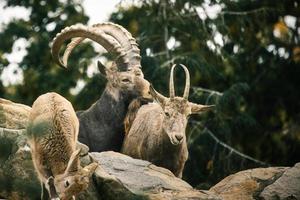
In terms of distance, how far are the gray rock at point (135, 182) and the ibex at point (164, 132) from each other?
1.00 m

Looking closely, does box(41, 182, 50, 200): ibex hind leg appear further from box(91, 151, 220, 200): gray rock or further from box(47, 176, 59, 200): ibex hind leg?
box(91, 151, 220, 200): gray rock

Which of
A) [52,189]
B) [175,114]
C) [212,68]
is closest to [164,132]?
[175,114]

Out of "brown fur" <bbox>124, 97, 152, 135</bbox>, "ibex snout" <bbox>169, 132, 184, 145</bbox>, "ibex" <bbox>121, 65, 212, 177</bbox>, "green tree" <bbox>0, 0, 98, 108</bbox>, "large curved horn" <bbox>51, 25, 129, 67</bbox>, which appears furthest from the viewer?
"green tree" <bbox>0, 0, 98, 108</bbox>

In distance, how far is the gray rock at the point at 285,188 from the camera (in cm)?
1201

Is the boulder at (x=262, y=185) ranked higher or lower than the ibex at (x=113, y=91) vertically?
lower

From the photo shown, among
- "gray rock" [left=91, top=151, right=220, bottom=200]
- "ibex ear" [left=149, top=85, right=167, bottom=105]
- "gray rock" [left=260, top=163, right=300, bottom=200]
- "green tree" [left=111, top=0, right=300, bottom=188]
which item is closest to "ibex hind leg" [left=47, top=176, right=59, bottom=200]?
"gray rock" [left=91, top=151, right=220, bottom=200]

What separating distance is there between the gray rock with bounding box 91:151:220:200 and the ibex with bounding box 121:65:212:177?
3.26 ft

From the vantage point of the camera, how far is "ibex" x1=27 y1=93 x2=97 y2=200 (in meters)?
10.2

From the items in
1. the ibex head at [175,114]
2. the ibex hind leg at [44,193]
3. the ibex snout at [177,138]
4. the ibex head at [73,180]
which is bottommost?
the ibex hind leg at [44,193]

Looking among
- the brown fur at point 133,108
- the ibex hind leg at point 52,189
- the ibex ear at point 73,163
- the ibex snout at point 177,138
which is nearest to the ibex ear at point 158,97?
the ibex snout at point 177,138

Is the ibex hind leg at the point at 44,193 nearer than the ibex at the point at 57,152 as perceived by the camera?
No

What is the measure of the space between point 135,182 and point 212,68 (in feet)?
37.6

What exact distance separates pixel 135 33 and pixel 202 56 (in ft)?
11.6

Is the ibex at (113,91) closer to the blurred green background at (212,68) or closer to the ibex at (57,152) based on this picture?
the ibex at (57,152)
